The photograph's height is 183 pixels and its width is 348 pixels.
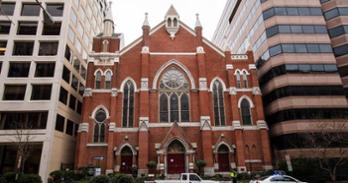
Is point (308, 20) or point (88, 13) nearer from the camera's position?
point (308, 20)

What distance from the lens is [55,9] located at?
34.2 metres

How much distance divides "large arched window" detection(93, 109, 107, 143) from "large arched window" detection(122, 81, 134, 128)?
245 centimetres

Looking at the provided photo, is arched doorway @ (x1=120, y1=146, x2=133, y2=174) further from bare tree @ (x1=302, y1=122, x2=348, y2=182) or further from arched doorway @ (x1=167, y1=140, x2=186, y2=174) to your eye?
bare tree @ (x1=302, y1=122, x2=348, y2=182)

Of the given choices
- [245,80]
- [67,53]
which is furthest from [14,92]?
[245,80]

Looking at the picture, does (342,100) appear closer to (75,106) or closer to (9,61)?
(75,106)

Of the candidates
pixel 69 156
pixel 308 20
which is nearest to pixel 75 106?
pixel 69 156

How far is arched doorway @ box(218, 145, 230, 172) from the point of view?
3012cm

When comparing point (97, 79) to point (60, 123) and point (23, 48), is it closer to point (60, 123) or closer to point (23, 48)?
point (60, 123)

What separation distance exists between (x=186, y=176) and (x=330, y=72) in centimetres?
2518

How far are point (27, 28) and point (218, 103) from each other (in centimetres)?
2684

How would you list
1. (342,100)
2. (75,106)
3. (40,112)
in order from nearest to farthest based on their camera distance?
(40,112) < (342,100) < (75,106)

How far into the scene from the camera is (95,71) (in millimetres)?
32625

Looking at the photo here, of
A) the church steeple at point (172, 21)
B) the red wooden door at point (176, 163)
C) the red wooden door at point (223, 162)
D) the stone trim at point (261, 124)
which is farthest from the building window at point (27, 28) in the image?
the stone trim at point (261, 124)

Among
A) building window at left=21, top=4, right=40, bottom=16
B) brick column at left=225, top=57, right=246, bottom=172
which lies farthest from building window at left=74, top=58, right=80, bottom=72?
brick column at left=225, top=57, right=246, bottom=172
